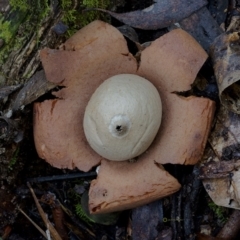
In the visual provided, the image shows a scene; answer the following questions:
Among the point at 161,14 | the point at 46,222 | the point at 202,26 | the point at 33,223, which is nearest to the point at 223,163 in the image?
the point at 202,26

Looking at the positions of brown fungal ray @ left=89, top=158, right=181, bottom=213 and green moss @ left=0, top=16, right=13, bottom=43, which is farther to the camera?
green moss @ left=0, top=16, right=13, bottom=43

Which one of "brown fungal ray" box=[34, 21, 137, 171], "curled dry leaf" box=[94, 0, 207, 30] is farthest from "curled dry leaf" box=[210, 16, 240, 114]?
"brown fungal ray" box=[34, 21, 137, 171]

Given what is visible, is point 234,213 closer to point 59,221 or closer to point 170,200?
point 170,200

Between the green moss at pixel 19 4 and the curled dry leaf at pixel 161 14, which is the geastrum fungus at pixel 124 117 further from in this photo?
the green moss at pixel 19 4

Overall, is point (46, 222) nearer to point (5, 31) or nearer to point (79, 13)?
point (5, 31)

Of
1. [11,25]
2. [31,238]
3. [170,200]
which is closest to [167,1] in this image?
[11,25]

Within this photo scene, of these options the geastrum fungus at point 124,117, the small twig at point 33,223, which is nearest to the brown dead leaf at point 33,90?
the geastrum fungus at point 124,117

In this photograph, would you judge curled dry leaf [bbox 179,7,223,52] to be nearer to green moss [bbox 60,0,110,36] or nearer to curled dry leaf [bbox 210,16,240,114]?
curled dry leaf [bbox 210,16,240,114]
